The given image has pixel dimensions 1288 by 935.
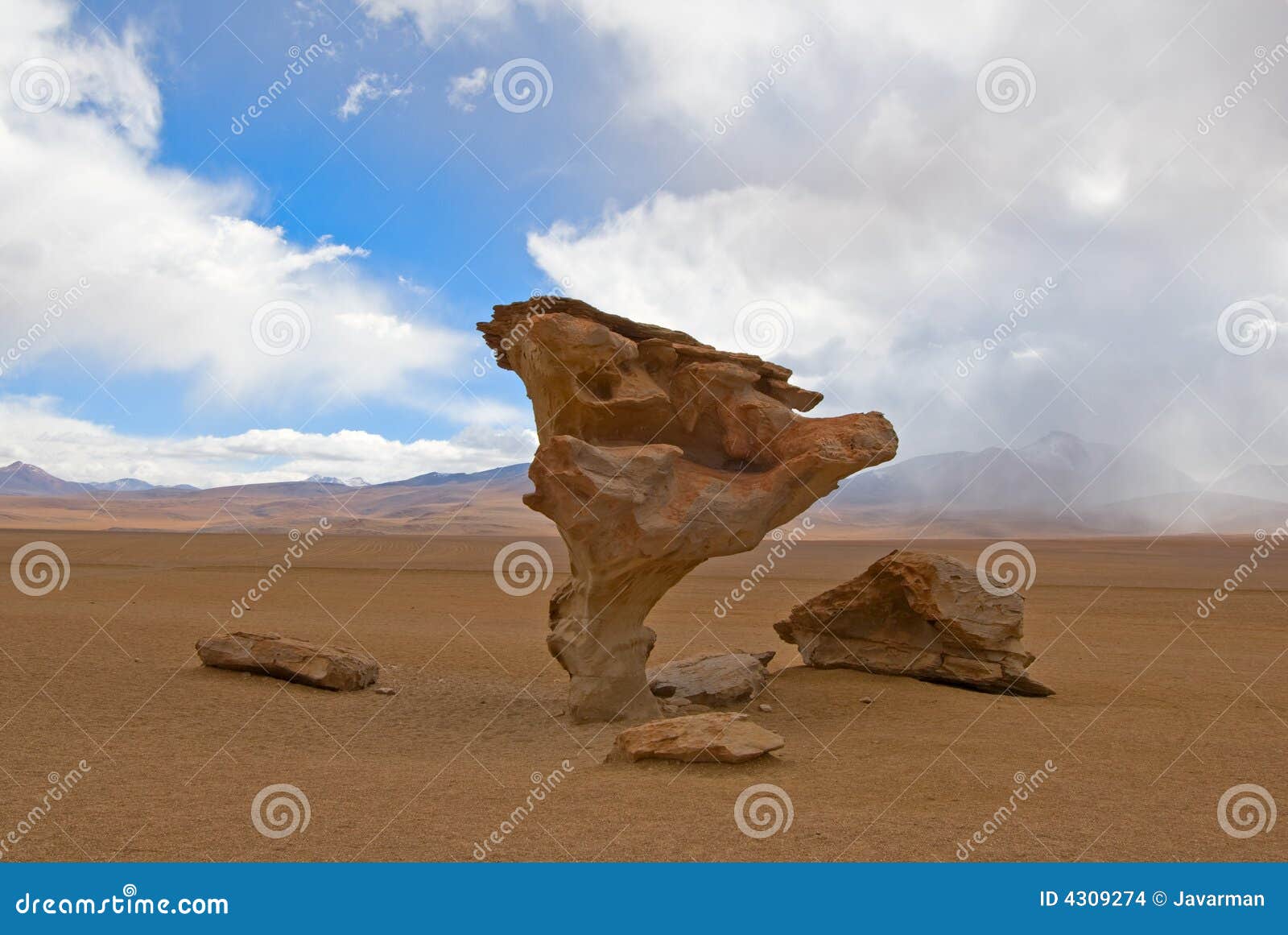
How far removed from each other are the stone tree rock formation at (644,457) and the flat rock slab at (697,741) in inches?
90.1

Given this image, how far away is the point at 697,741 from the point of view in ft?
31.5

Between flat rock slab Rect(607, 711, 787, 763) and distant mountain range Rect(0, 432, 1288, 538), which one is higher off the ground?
distant mountain range Rect(0, 432, 1288, 538)

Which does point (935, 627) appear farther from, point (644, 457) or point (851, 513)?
point (851, 513)

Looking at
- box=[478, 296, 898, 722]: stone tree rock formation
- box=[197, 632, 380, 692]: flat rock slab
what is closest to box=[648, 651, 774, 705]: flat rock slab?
box=[478, 296, 898, 722]: stone tree rock formation

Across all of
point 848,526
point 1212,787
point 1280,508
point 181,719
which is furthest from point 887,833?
point 1280,508

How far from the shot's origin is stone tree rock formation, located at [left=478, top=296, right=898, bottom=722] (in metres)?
11.3

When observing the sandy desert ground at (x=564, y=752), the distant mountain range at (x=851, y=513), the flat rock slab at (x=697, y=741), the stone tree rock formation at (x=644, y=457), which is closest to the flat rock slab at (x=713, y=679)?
the sandy desert ground at (x=564, y=752)

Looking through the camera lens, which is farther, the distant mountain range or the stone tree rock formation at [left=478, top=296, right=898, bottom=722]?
the distant mountain range

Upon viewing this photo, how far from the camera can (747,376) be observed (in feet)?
41.2

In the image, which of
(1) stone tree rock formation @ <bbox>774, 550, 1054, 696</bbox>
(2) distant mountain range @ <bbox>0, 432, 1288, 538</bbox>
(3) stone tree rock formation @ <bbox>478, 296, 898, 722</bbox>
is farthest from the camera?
(2) distant mountain range @ <bbox>0, 432, 1288, 538</bbox>

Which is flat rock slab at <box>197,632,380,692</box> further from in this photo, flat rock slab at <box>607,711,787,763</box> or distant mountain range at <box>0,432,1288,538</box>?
distant mountain range at <box>0,432,1288,538</box>

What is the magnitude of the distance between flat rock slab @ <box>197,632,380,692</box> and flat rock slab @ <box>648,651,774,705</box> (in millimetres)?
5050

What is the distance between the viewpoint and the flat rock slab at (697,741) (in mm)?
9547

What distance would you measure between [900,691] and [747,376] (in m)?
6.02
